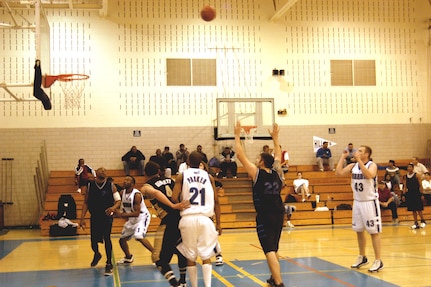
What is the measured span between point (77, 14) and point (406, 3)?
47.7ft

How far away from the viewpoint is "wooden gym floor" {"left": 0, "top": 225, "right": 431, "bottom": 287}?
8.91 meters

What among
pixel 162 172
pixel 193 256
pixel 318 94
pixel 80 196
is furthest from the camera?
pixel 318 94

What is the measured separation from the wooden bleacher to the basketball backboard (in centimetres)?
194

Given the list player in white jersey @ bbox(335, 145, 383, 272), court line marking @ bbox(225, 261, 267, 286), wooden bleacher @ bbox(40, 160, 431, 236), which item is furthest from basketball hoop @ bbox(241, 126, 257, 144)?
player in white jersey @ bbox(335, 145, 383, 272)

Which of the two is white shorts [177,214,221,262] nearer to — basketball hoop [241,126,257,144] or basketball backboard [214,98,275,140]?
basketball hoop [241,126,257,144]

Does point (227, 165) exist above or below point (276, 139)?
below

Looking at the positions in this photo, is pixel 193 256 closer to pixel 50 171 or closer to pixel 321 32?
pixel 50 171

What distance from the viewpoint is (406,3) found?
25.3 metres

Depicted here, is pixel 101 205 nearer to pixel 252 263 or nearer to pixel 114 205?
pixel 114 205

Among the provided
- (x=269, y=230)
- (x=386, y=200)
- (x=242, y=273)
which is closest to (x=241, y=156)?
(x=269, y=230)

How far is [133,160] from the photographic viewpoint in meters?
21.8

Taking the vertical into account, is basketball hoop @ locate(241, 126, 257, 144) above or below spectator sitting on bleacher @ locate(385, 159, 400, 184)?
above

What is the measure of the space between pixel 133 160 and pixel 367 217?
13.8 m

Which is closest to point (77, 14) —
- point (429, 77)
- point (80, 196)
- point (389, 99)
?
point (80, 196)
